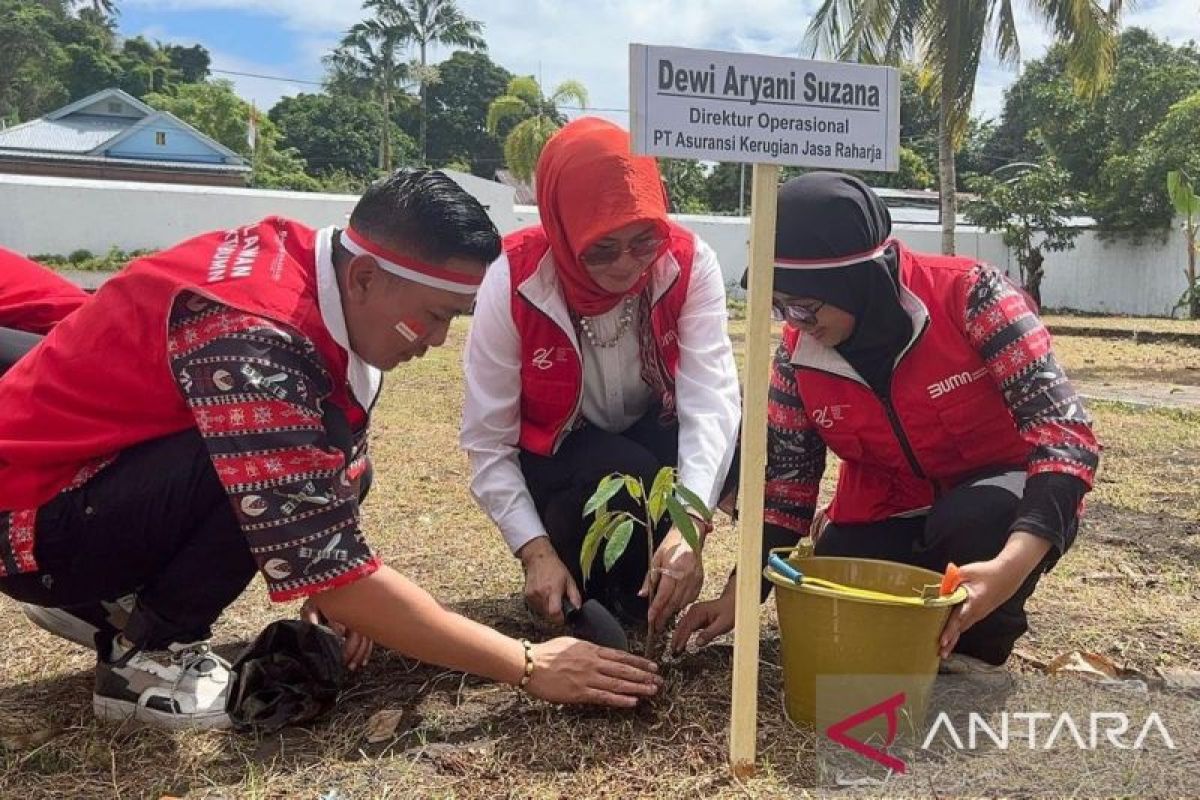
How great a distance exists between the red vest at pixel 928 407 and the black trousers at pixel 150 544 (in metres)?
1.25

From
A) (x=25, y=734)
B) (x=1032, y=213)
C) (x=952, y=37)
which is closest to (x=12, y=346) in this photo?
(x=25, y=734)

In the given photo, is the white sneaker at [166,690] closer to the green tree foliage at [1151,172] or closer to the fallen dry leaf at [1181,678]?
the fallen dry leaf at [1181,678]

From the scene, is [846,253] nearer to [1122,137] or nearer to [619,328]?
[619,328]

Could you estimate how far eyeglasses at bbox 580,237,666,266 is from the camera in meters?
2.27

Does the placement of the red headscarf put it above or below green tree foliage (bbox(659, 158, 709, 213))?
below

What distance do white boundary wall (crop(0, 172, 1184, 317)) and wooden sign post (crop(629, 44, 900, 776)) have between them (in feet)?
58.2

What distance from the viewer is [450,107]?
171 ft

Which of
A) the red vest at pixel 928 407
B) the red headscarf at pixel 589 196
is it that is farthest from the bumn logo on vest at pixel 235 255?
the red vest at pixel 928 407

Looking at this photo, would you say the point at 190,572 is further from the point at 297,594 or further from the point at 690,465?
the point at 690,465

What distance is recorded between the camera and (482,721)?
2.04m

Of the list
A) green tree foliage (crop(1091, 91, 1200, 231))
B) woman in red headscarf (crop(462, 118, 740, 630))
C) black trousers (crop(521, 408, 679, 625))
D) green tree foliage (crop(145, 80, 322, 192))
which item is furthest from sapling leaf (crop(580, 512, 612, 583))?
green tree foliage (crop(145, 80, 322, 192))

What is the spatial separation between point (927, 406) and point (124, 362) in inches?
61.3

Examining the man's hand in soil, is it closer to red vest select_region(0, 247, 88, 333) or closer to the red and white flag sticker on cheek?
the red and white flag sticker on cheek

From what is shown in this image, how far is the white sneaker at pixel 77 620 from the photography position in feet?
7.28
